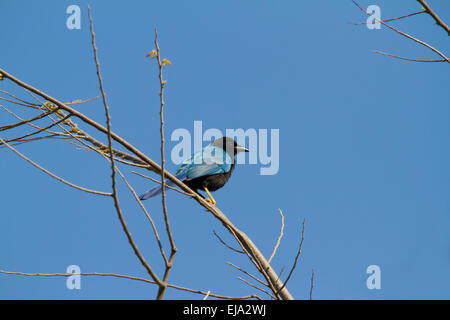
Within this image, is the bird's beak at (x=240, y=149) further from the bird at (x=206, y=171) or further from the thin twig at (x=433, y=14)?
the thin twig at (x=433, y=14)

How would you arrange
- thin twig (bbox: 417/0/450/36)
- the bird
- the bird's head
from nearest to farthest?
1. thin twig (bbox: 417/0/450/36)
2. the bird
3. the bird's head

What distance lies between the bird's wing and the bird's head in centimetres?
45

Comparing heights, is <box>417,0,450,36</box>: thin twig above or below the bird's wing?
above

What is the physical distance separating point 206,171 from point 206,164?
0.10m

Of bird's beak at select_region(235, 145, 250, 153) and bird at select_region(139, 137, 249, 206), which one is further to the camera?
bird's beak at select_region(235, 145, 250, 153)

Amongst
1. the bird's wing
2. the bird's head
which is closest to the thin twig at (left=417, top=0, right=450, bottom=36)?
the bird's wing

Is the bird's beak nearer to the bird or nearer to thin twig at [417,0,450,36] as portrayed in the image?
the bird

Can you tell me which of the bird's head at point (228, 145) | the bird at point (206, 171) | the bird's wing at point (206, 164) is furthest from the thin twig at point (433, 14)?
the bird's head at point (228, 145)

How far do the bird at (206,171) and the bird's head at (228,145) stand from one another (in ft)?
1.00

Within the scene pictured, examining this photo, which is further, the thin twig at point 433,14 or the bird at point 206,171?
the bird at point 206,171

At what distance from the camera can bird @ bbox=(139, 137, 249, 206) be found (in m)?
4.75

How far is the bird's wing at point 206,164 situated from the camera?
4773 millimetres
